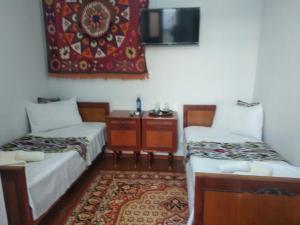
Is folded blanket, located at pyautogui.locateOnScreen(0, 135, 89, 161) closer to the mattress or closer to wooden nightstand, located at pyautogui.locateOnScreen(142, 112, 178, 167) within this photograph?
the mattress

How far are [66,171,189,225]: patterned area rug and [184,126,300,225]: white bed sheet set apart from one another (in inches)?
10.8

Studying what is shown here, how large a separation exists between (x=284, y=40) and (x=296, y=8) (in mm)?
299

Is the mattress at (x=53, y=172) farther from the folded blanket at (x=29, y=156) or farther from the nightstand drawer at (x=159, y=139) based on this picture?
the nightstand drawer at (x=159, y=139)

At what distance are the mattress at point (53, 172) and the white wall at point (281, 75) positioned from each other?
2045 mm

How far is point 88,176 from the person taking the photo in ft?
9.19

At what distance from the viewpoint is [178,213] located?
207 centimetres

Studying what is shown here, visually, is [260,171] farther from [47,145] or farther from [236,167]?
[47,145]

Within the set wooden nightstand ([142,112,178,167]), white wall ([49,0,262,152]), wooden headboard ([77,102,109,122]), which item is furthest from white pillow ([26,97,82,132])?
wooden nightstand ([142,112,178,167])

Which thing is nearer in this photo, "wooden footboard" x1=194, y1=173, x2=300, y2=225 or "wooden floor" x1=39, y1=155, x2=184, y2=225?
"wooden footboard" x1=194, y1=173, x2=300, y2=225

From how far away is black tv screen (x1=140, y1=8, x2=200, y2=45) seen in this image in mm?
2742

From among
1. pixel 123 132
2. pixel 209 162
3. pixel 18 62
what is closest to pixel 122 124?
pixel 123 132

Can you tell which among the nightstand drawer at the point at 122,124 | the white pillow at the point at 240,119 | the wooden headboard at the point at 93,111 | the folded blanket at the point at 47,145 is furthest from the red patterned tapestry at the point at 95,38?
the white pillow at the point at 240,119

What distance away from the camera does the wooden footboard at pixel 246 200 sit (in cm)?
125

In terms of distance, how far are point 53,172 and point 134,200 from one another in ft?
2.79
